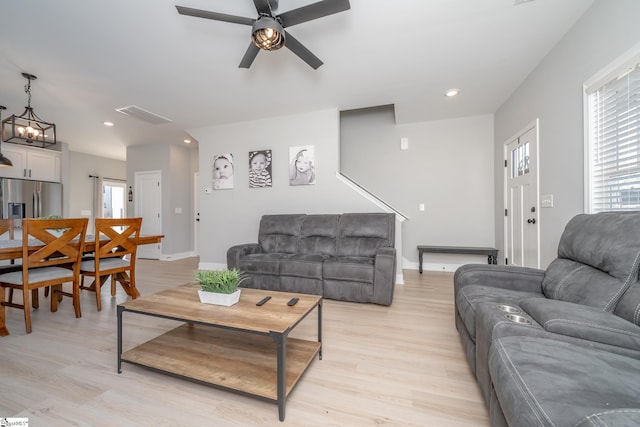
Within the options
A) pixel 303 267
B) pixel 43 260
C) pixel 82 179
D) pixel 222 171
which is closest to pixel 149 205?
pixel 82 179

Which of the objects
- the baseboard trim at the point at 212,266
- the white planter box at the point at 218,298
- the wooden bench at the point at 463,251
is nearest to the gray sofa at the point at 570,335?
the white planter box at the point at 218,298

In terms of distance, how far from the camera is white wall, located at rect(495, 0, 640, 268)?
1.73 m

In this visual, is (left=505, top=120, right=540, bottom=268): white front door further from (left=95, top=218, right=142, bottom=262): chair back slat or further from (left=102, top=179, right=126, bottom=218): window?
(left=102, top=179, right=126, bottom=218): window

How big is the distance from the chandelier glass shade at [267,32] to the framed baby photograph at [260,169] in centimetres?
255

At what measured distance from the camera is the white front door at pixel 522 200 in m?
2.79

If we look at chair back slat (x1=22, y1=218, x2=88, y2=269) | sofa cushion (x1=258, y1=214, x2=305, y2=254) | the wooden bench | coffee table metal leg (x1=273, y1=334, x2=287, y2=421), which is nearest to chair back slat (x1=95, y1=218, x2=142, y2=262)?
chair back slat (x1=22, y1=218, x2=88, y2=269)

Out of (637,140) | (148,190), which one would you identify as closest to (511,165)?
(637,140)

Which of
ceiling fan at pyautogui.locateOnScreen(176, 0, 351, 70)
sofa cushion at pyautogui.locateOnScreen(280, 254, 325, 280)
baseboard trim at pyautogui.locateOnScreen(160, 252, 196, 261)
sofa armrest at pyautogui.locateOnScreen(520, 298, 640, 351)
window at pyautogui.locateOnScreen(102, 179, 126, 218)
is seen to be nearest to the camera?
sofa armrest at pyautogui.locateOnScreen(520, 298, 640, 351)

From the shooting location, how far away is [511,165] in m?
3.48

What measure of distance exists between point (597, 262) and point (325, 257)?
2.36 m

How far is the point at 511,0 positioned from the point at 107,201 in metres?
9.14

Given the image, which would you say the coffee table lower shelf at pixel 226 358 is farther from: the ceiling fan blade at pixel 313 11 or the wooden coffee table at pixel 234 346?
the ceiling fan blade at pixel 313 11

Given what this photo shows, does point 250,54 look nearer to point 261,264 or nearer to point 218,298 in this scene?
point 218,298

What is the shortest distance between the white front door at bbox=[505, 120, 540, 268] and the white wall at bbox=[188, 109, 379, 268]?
1.81 metres
